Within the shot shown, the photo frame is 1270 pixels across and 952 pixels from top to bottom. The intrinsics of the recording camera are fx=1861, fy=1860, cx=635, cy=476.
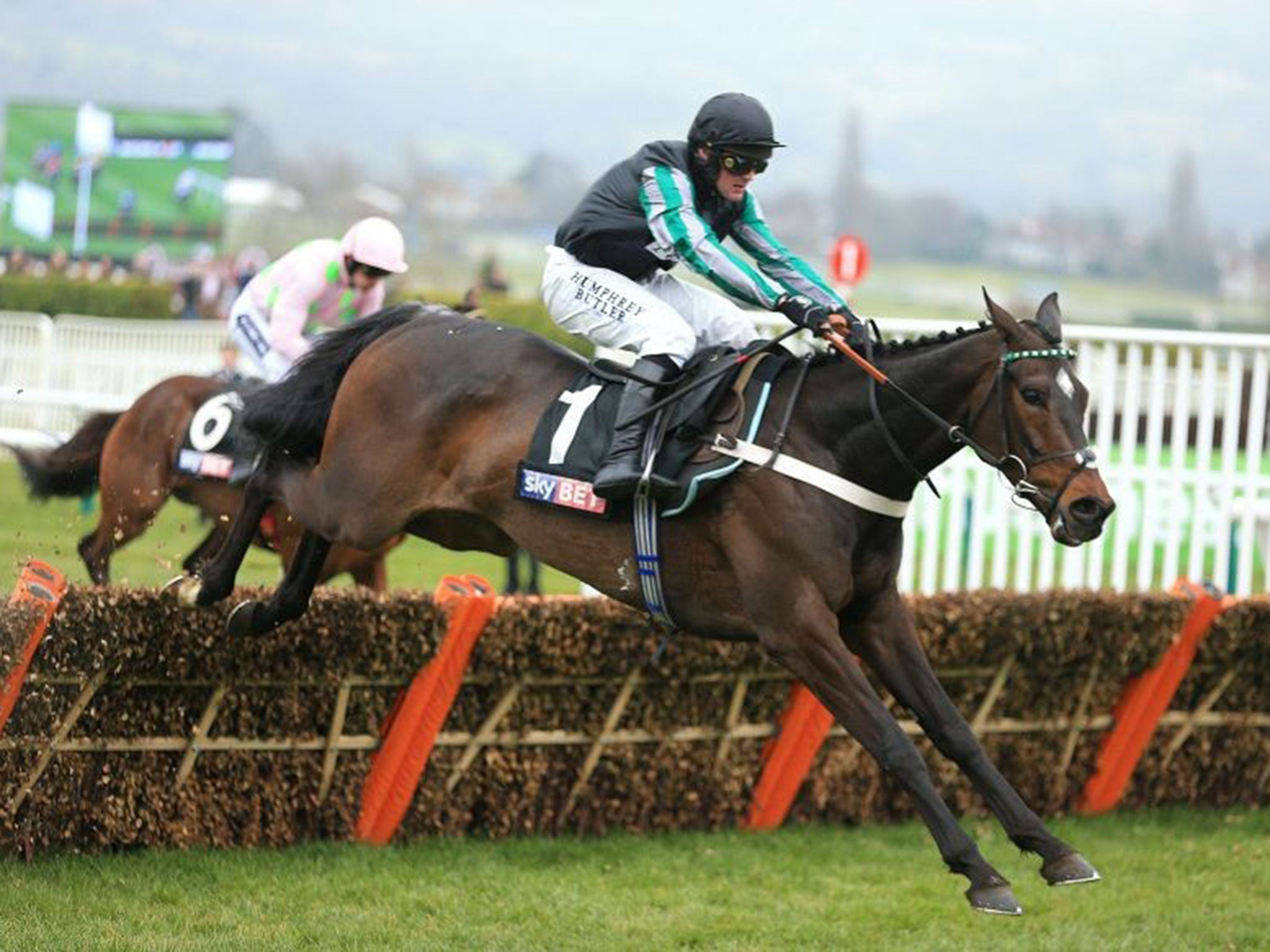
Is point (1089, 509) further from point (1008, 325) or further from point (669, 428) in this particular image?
point (669, 428)

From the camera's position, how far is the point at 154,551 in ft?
38.4

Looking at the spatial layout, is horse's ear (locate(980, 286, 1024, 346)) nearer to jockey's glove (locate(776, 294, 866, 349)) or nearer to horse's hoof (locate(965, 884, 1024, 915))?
jockey's glove (locate(776, 294, 866, 349))

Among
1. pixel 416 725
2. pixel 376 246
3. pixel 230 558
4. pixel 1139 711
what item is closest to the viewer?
pixel 230 558

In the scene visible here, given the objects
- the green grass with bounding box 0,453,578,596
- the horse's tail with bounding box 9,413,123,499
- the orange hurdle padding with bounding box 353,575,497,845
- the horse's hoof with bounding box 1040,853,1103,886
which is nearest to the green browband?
the horse's hoof with bounding box 1040,853,1103,886

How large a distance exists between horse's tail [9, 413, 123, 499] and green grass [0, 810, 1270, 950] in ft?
11.6

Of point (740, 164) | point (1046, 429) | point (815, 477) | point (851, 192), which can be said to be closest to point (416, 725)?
point (815, 477)

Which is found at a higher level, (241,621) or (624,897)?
(241,621)

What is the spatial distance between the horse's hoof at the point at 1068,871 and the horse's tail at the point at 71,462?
218 inches

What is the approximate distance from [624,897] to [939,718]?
51.5 inches

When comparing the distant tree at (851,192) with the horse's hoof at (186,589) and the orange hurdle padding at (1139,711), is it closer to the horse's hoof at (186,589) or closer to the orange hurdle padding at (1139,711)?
the orange hurdle padding at (1139,711)

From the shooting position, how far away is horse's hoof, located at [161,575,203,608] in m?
5.96

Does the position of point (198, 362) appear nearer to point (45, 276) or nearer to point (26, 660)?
point (45, 276)

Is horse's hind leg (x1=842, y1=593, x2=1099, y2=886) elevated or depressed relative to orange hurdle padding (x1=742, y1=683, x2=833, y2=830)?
elevated

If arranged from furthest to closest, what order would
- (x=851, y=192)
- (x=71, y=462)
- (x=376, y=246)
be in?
1. (x=851, y=192)
2. (x=71, y=462)
3. (x=376, y=246)
